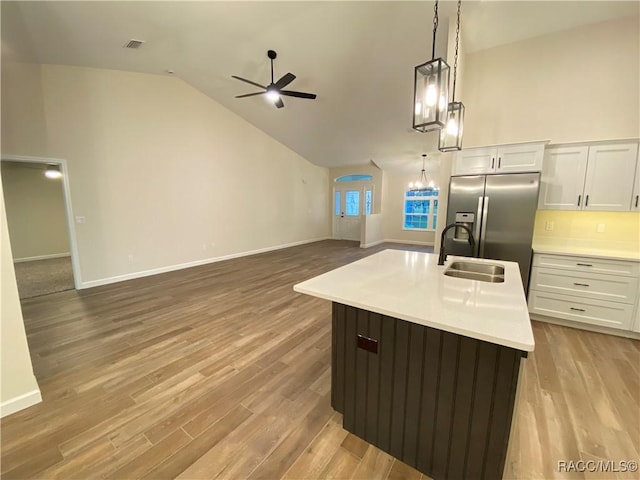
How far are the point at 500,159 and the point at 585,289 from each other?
5.89ft

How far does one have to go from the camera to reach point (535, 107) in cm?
347

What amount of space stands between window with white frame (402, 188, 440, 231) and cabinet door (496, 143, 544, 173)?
5301mm

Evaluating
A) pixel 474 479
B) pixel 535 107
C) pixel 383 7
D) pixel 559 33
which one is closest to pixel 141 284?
pixel 474 479

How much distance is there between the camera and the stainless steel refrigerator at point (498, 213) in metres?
3.20

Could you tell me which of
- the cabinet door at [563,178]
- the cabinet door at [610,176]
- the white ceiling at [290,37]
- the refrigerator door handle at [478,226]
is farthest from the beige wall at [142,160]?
the cabinet door at [610,176]

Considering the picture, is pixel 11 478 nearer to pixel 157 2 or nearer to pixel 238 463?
pixel 238 463

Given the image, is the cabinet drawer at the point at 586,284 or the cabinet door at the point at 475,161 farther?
the cabinet door at the point at 475,161

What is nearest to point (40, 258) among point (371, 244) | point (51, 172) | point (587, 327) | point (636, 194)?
point (51, 172)

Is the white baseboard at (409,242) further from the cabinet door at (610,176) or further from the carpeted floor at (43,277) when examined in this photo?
the carpeted floor at (43,277)

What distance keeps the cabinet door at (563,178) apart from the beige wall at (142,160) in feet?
19.9

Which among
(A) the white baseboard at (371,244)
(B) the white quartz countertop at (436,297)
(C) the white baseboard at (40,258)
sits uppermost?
(B) the white quartz countertop at (436,297)

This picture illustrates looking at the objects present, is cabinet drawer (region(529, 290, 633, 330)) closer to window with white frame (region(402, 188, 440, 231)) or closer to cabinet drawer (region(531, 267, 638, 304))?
cabinet drawer (region(531, 267, 638, 304))

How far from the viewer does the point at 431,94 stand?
1595 mm

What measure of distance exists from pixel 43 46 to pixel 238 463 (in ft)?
18.0
